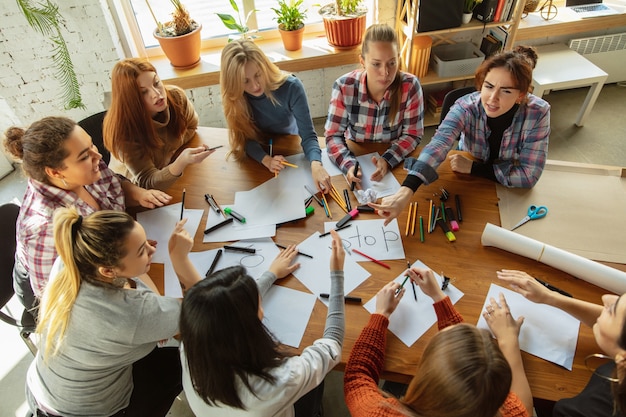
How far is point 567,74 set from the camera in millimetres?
2912

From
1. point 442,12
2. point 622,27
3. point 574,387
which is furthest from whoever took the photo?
point 622,27

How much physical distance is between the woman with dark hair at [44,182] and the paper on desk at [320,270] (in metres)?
0.85

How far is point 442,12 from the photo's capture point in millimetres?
2643

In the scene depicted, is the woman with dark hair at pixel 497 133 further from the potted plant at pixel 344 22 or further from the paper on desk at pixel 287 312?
the potted plant at pixel 344 22

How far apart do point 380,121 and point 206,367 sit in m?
1.37

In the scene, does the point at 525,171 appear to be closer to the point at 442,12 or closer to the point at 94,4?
the point at 442,12

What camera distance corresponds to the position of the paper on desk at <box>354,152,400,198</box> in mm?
1560

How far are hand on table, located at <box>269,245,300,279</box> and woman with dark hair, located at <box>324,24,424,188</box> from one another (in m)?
0.44

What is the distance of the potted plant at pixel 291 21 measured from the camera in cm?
291

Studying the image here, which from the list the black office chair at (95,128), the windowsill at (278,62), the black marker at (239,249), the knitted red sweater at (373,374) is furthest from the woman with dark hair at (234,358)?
the windowsill at (278,62)

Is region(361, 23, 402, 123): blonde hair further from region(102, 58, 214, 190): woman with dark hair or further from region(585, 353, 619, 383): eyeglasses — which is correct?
region(585, 353, 619, 383): eyeglasses

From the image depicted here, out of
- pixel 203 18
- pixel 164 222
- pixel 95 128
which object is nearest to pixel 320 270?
pixel 164 222

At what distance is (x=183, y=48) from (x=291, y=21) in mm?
847

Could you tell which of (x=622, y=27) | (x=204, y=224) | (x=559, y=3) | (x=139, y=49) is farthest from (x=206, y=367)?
(x=622, y=27)
